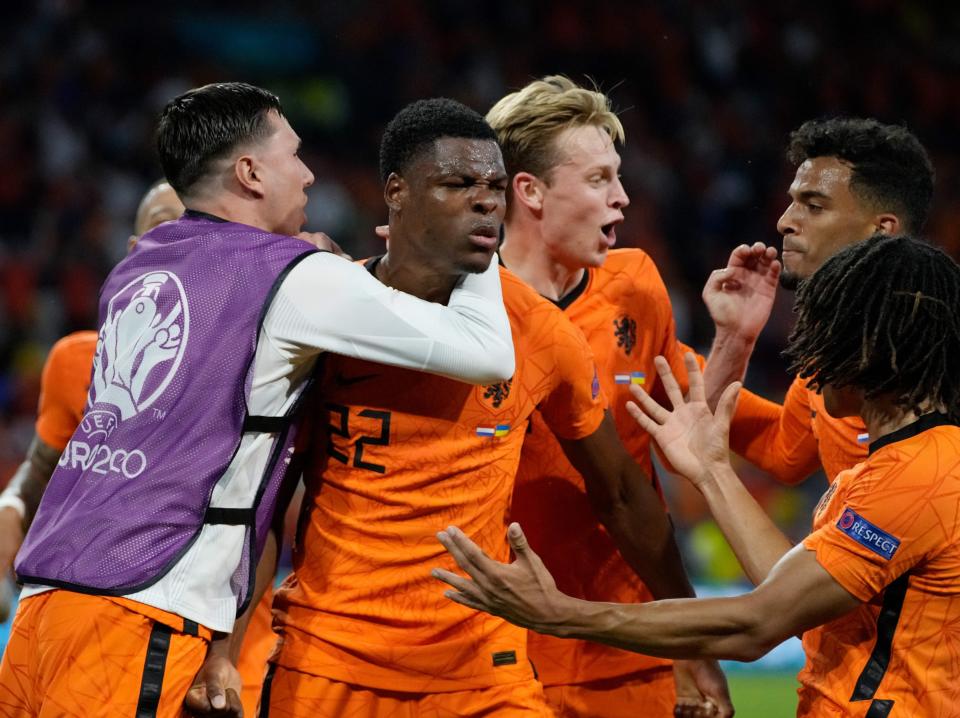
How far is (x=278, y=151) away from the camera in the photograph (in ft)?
11.8

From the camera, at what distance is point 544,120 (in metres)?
4.66

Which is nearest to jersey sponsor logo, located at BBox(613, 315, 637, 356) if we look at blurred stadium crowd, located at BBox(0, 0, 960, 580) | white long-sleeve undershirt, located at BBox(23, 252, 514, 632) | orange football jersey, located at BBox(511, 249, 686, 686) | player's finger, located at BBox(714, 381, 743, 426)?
orange football jersey, located at BBox(511, 249, 686, 686)

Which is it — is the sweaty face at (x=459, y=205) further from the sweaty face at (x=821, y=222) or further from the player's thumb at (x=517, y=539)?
the sweaty face at (x=821, y=222)

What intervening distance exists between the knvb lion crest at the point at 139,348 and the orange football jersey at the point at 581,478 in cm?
148

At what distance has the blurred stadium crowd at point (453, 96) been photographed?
37.9 feet

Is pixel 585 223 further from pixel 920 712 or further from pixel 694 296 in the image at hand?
pixel 694 296

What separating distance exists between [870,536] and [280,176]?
1850 millimetres

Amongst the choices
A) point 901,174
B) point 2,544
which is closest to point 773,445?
point 901,174

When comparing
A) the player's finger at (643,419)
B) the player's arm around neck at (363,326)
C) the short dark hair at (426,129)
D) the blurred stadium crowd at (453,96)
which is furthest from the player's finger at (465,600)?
the blurred stadium crowd at (453,96)

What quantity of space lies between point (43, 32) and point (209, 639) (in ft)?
35.8

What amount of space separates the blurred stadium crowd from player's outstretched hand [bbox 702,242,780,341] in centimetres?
647

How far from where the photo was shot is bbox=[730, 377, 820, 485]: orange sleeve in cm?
456

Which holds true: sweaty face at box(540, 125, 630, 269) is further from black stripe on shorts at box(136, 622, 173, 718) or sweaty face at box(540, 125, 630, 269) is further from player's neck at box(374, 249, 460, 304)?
black stripe on shorts at box(136, 622, 173, 718)

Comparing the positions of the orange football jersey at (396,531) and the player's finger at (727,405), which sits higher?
the player's finger at (727,405)
